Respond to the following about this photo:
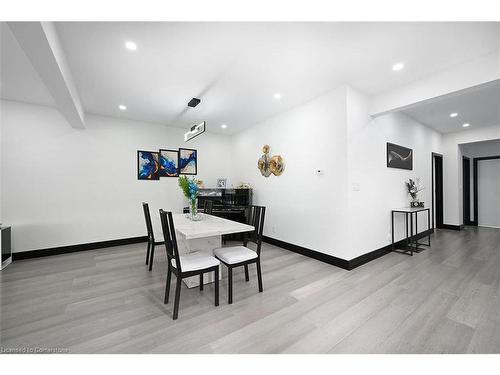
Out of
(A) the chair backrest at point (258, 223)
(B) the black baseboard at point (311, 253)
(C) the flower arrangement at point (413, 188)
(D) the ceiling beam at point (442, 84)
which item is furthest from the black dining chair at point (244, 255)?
(C) the flower arrangement at point (413, 188)

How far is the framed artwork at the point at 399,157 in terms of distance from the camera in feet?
12.8

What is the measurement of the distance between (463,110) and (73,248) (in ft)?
27.0

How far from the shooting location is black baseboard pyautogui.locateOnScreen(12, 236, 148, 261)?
362cm

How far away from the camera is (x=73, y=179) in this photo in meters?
4.02

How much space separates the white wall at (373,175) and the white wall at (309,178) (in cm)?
16

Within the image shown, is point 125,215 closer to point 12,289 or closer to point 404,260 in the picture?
point 12,289

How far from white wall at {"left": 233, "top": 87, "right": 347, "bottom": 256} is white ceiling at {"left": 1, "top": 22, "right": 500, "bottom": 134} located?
16.3 inches

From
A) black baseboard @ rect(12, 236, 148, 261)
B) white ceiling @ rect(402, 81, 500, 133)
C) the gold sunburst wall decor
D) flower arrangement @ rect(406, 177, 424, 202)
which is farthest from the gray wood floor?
white ceiling @ rect(402, 81, 500, 133)

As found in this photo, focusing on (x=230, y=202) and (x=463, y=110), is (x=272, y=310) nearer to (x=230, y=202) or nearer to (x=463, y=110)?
(x=230, y=202)

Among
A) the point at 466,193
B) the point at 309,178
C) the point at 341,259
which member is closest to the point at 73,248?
the point at 309,178

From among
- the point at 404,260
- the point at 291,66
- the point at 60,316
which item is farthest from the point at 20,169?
the point at 404,260

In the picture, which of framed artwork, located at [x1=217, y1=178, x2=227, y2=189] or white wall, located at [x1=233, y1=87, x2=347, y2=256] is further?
framed artwork, located at [x1=217, y1=178, x2=227, y2=189]

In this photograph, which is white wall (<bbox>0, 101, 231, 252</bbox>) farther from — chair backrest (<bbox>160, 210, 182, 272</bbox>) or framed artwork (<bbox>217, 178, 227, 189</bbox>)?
chair backrest (<bbox>160, 210, 182, 272</bbox>)

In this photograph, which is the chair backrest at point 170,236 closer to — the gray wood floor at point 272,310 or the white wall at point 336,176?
the gray wood floor at point 272,310
